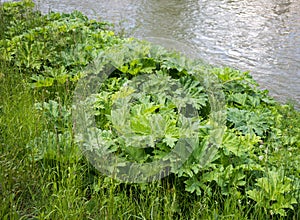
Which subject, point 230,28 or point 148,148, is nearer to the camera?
point 148,148

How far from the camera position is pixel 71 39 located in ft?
17.7

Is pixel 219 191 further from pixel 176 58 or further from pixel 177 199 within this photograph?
pixel 176 58

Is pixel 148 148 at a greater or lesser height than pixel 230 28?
greater

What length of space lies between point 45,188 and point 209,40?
5.36 meters

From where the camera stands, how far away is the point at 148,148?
3.15m

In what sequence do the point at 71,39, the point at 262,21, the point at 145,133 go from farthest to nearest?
the point at 262,21, the point at 71,39, the point at 145,133

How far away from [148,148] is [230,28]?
18.2 ft

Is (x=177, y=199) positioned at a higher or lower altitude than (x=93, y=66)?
lower

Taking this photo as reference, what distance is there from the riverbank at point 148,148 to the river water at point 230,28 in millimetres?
1605

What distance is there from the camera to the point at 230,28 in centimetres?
812

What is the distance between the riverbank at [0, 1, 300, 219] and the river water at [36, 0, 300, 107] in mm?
1605

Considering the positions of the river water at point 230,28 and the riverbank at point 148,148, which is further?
the river water at point 230,28

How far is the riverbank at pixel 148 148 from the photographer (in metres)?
2.71

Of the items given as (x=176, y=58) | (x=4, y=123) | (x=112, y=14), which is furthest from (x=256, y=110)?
(x=112, y=14)
